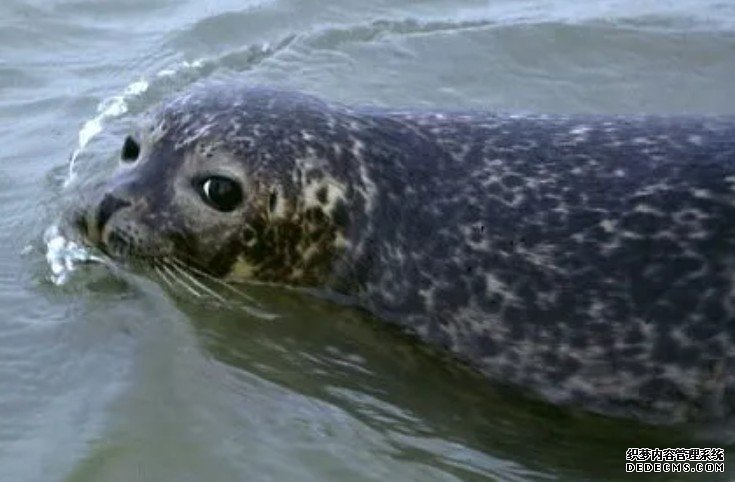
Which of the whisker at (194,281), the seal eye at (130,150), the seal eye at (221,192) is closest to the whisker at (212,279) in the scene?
the whisker at (194,281)

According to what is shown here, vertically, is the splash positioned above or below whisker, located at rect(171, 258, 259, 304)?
above

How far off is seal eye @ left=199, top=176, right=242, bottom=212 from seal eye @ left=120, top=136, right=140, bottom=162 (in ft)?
1.31

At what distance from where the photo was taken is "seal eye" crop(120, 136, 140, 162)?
17.9 feet

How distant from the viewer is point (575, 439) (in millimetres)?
4586

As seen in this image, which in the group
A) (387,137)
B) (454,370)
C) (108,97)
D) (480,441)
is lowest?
(480,441)

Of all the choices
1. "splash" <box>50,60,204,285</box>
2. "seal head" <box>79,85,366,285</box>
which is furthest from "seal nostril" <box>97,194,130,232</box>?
"splash" <box>50,60,204,285</box>

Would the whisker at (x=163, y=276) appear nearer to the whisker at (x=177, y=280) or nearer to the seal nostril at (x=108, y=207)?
the whisker at (x=177, y=280)

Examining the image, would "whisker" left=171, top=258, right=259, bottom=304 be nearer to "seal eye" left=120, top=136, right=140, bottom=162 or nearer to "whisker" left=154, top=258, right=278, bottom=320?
"whisker" left=154, top=258, right=278, bottom=320

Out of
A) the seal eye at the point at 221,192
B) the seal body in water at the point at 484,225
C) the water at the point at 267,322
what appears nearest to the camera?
the water at the point at 267,322

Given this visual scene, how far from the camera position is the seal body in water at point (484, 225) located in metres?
4.64

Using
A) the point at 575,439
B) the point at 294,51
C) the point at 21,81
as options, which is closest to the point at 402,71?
the point at 294,51

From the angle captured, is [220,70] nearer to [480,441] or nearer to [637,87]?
[637,87]

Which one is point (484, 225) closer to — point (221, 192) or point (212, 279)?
point (221, 192)

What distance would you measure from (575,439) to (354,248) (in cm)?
114
